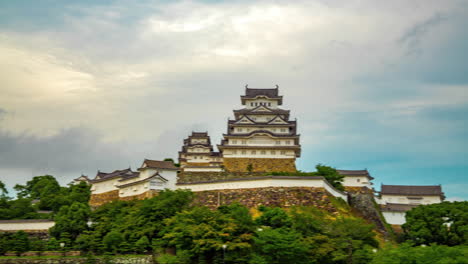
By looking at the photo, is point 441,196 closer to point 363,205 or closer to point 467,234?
point 363,205

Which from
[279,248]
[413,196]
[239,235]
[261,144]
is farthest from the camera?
[413,196]

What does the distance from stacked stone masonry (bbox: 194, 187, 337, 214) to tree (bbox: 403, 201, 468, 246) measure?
707 centimetres

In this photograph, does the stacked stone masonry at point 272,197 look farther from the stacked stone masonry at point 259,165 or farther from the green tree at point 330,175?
the stacked stone masonry at point 259,165

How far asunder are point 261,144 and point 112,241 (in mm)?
23491

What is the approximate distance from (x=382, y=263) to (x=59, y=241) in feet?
79.1

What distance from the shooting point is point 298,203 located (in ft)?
135

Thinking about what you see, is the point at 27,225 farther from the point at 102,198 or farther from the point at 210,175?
the point at 210,175

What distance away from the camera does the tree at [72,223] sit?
130 ft

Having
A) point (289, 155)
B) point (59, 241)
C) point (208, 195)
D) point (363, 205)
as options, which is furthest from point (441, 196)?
point (59, 241)

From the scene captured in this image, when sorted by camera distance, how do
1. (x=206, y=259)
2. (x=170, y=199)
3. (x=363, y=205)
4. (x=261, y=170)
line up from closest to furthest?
1. (x=206, y=259)
2. (x=170, y=199)
3. (x=363, y=205)
4. (x=261, y=170)

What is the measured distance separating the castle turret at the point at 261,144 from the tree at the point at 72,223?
1797 cm

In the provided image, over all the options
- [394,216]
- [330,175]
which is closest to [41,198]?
[330,175]

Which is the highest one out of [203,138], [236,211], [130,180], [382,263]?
[203,138]

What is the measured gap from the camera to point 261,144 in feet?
180
